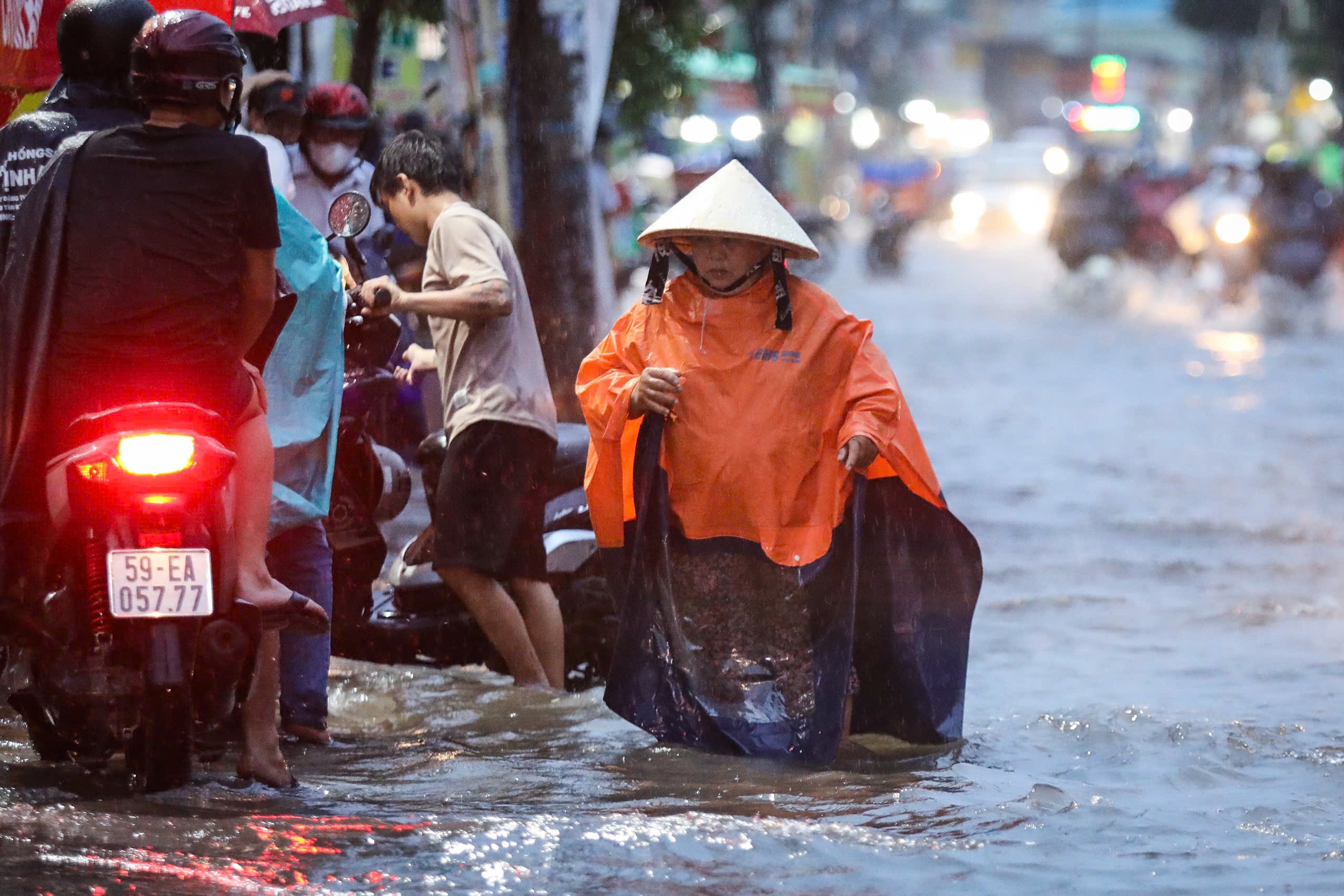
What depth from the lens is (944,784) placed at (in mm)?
5035

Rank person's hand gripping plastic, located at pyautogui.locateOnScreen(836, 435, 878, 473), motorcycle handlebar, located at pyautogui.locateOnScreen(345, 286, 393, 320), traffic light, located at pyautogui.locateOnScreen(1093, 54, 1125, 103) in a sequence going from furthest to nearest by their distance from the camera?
traffic light, located at pyautogui.locateOnScreen(1093, 54, 1125, 103), motorcycle handlebar, located at pyautogui.locateOnScreen(345, 286, 393, 320), person's hand gripping plastic, located at pyautogui.locateOnScreen(836, 435, 878, 473)

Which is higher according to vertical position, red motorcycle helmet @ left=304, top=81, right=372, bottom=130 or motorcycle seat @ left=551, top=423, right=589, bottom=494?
red motorcycle helmet @ left=304, top=81, right=372, bottom=130

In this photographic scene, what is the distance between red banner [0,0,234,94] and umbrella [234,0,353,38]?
2.41 ft

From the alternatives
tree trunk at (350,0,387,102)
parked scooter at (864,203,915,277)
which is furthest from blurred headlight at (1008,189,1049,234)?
tree trunk at (350,0,387,102)

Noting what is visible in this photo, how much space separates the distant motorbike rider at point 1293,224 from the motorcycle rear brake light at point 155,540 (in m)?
17.8

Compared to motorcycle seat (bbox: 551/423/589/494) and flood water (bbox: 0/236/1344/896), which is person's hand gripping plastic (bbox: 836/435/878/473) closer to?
flood water (bbox: 0/236/1344/896)

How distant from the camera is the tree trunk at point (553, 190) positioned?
33.4 feet

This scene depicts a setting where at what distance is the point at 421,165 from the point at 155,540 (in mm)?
2049

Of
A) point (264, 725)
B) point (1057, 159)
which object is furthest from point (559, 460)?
point (1057, 159)

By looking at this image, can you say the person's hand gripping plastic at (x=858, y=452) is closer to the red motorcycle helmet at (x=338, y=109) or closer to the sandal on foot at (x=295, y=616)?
the sandal on foot at (x=295, y=616)

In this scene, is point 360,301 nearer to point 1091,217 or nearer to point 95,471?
point 95,471

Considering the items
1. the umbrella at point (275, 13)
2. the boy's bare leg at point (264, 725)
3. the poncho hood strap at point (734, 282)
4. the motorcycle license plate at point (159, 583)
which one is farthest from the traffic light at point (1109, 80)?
the motorcycle license plate at point (159, 583)

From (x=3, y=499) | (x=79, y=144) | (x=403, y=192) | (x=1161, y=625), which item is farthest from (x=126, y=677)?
(x=1161, y=625)

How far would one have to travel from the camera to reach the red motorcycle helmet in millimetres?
7535
